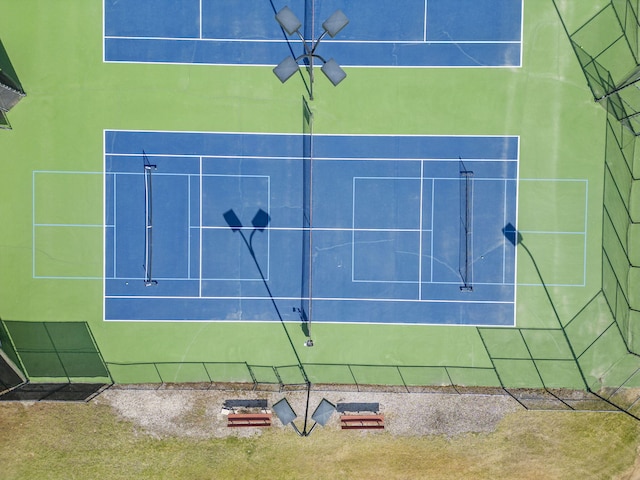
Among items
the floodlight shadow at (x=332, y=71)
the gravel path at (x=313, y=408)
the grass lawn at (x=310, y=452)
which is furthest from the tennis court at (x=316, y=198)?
the floodlight shadow at (x=332, y=71)

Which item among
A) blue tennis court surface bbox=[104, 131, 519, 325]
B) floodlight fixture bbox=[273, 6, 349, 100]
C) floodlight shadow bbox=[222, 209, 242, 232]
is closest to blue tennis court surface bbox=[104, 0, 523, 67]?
blue tennis court surface bbox=[104, 131, 519, 325]

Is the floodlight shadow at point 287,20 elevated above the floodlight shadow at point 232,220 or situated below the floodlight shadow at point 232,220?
above

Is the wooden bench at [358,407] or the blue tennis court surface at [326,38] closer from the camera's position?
the blue tennis court surface at [326,38]

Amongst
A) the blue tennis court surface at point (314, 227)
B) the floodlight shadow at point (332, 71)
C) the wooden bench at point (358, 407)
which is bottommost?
the wooden bench at point (358, 407)

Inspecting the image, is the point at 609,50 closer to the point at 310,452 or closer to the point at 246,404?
the point at 310,452

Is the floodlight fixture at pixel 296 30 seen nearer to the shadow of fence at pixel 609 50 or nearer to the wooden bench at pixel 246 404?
the shadow of fence at pixel 609 50

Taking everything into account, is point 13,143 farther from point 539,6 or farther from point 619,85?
point 619,85
